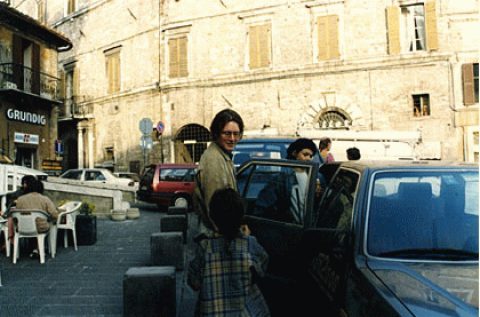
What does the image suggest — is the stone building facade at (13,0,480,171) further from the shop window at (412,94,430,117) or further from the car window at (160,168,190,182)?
the car window at (160,168,190,182)

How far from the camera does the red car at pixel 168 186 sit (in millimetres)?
14766

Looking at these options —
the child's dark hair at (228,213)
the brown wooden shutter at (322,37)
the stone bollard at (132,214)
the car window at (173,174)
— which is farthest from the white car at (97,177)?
the child's dark hair at (228,213)

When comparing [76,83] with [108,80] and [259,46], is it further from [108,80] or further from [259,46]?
[259,46]

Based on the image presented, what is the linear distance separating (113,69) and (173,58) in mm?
5093

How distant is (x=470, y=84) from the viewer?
18266 millimetres

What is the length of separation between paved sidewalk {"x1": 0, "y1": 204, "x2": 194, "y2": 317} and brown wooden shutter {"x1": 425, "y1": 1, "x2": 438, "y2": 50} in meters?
15.8

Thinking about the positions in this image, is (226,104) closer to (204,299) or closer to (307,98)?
(307,98)

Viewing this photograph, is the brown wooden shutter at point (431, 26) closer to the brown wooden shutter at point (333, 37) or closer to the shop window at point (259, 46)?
the brown wooden shutter at point (333, 37)

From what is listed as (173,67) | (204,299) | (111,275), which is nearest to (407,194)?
(204,299)

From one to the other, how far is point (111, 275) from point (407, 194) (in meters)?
4.56

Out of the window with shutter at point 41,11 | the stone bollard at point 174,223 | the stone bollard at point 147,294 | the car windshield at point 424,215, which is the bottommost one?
the stone bollard at point 147,294

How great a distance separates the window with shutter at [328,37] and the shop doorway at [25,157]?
555 inches

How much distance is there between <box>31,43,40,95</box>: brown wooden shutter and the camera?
1907 cm

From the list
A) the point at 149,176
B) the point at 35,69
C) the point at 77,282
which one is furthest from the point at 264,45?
the point at 77,282
